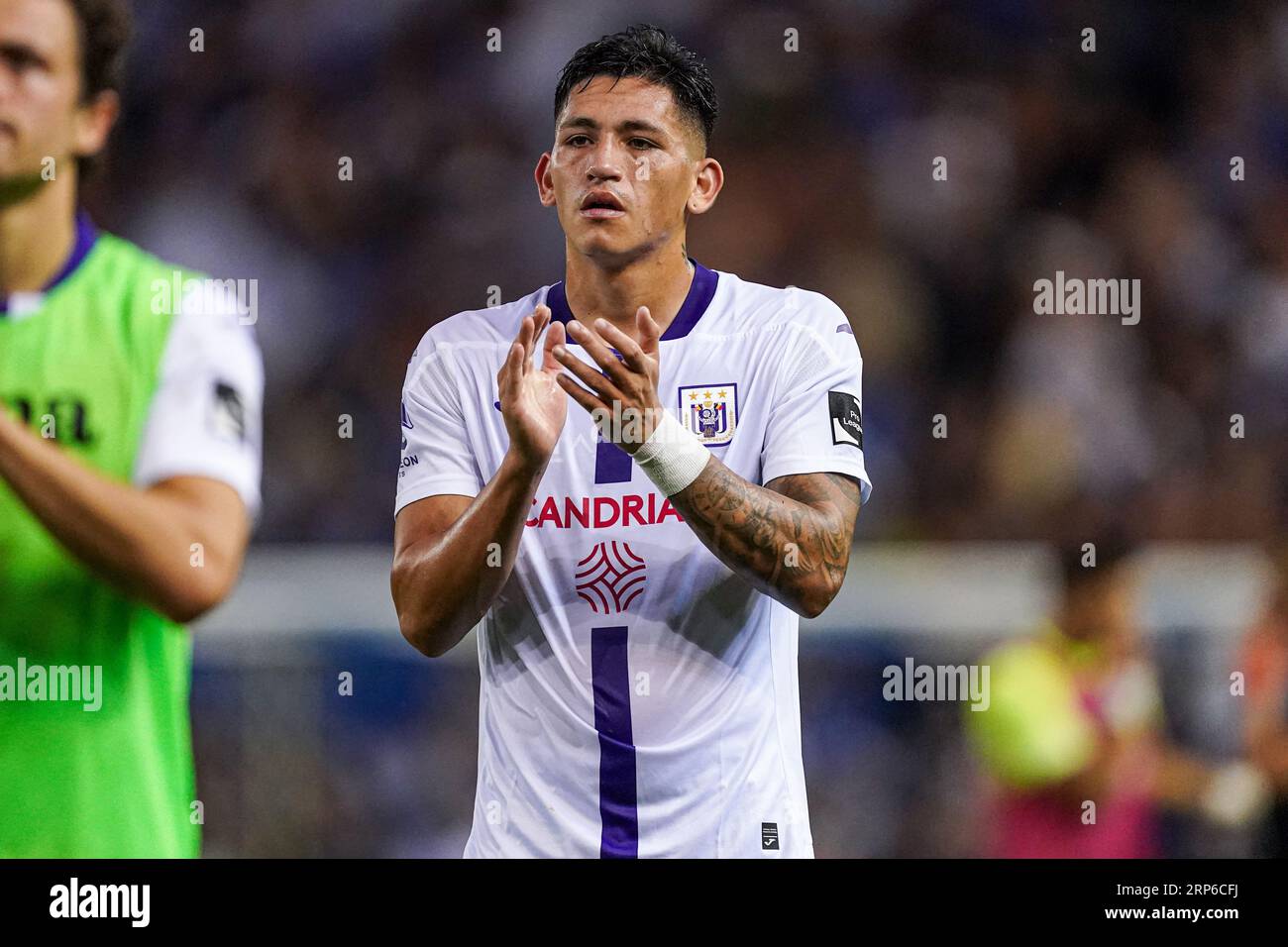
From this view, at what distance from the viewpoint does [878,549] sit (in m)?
3.75

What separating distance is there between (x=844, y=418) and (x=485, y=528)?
2.27 ft

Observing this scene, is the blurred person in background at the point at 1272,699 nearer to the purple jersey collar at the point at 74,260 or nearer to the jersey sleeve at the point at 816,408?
the jersey sleeve at the point at 816,408

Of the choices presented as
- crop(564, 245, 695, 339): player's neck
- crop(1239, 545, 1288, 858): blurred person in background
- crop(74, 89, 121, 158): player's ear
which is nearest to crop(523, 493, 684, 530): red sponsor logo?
crop(564, 245, 695, 339): player's neck

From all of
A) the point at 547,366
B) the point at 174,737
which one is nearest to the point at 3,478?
the point at 174,737

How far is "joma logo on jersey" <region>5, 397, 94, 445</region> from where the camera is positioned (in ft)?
7.60

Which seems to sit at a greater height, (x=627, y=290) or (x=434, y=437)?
(x=627, y=290)

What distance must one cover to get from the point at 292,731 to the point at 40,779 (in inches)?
49.1

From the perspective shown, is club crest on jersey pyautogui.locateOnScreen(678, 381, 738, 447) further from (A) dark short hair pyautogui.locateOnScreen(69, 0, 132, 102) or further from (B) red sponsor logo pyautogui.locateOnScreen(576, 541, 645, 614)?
(A) dark short hair pyautogui.locateOnScreen(69, 0, 132, 102)

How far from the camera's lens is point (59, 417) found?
2334 mm

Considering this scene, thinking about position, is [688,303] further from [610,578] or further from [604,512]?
[610,578]

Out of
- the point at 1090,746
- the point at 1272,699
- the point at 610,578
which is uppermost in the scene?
the point at 610,578

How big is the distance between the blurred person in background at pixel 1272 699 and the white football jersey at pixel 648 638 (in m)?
1.47

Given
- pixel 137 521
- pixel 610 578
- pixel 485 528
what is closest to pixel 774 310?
pixel 610 578
